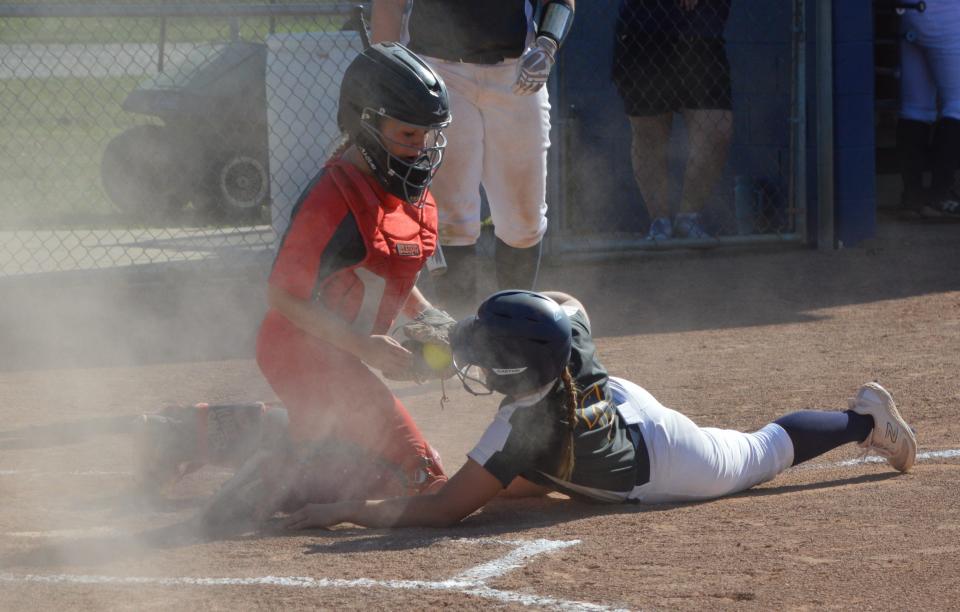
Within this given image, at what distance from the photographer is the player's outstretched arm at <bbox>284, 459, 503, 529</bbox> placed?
3.39m

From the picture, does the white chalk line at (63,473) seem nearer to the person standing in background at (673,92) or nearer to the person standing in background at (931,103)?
the person standing in background at (673,92)

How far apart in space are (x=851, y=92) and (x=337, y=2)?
386cm

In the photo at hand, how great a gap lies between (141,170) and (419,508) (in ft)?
27.6

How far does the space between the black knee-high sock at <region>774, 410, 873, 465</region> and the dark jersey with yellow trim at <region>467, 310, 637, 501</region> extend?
61 cm

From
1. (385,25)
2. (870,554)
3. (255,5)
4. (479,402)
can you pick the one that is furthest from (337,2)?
(870,554)

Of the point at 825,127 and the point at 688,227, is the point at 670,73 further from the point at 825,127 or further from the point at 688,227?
the point at 825,127

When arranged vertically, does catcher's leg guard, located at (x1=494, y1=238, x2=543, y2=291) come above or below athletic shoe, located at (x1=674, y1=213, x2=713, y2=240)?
above

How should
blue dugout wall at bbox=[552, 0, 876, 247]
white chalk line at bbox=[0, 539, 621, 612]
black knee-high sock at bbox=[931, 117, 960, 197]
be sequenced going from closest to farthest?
white chalk line at bbox=[0, 539, 621, 612] < blue dugout wall at bbox=[552, 0, 876, 247] < black knee-high sock at bbox=[931, 117, 960, 197]

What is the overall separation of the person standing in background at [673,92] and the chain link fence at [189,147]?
2.03 meters

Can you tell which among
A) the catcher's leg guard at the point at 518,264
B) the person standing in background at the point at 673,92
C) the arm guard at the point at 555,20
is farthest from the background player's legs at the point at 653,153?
the arm guard at the point at 555,20

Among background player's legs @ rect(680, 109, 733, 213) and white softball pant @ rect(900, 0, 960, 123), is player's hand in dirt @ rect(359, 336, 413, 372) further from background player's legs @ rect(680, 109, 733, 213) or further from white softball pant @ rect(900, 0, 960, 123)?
white softball pant @ rect(900, 0, 960, 123)

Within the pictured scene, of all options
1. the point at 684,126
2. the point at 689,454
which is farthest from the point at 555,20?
the point at 684,126

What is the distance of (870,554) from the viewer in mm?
3039

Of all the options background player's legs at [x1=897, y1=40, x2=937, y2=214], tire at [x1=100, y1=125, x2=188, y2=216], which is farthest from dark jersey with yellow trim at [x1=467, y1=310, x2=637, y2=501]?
tire at [x1=100, y1=125, x2=188, y2=216]
